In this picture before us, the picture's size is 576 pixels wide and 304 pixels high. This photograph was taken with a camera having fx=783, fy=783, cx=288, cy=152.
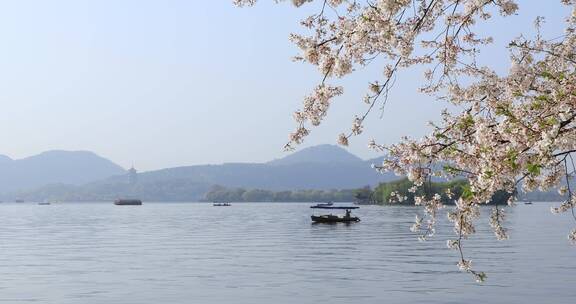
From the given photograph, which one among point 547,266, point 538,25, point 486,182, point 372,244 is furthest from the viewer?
point 372,244

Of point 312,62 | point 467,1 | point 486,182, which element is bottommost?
point 486,182

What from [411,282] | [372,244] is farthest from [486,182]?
[372,244]

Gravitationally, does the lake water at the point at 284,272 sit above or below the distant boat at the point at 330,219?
below

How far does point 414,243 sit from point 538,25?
2520 inches

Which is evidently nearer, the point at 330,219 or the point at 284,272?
the point at 284,272

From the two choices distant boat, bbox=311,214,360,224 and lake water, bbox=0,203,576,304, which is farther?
distant boat, bbox=311,214,360,224

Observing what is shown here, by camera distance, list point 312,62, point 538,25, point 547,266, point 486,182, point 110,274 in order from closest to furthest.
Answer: point 486,182 → point 312,62 → point 538,25 → point 110,274 → point 547,266

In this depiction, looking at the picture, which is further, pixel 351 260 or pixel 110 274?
pixel 351 260

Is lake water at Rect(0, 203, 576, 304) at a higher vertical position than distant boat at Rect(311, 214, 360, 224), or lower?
lower

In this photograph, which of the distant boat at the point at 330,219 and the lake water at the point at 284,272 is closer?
the lake water at the point at 284,272

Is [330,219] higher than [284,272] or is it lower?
higher

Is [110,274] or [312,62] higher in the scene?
[312,62]

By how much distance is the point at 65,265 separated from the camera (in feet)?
185

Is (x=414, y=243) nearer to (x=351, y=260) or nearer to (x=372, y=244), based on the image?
(x=372, y=244)
